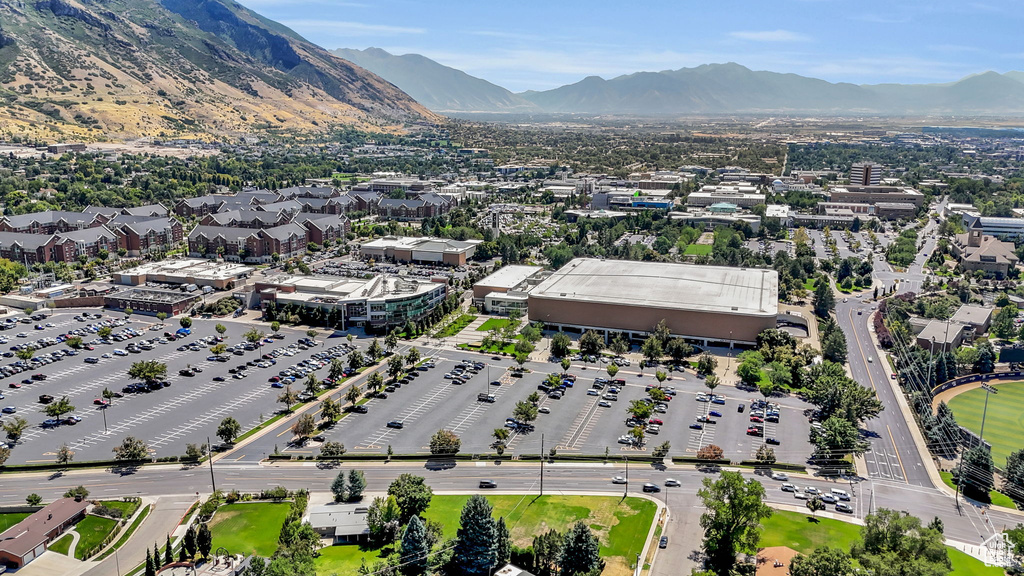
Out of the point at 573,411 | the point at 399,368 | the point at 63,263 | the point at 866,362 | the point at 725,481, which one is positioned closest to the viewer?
the point at 725,481

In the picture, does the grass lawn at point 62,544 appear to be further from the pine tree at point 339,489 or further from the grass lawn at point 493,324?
the grass lawn at point 493,324

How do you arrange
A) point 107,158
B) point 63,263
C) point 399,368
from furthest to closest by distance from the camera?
point 107,158 < point 63,263 < point 399,368

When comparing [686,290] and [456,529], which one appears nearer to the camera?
[456,529]

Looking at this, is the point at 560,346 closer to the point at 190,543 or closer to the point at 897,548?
the point at 897,548

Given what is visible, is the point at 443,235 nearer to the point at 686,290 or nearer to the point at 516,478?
the point at 686,290

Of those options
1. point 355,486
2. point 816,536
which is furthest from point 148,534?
point 816,536

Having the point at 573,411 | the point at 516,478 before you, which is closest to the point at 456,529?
the point at 516,478
